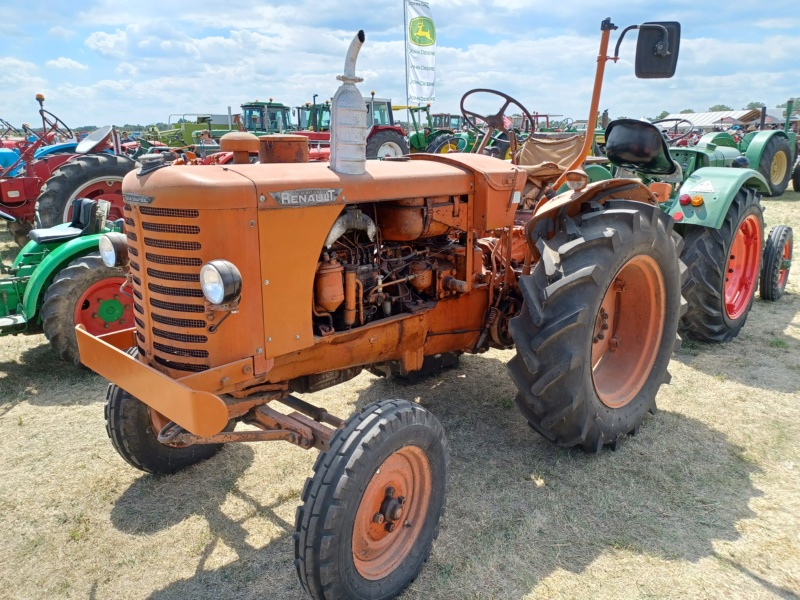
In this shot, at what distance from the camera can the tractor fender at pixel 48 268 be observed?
15.1ft

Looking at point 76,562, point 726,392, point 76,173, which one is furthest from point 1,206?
point 726,392

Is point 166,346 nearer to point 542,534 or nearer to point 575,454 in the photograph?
point 542,534

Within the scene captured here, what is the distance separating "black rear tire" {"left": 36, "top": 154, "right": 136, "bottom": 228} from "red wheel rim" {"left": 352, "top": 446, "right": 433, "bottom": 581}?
5.88 meters

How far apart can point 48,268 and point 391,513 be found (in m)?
3.71

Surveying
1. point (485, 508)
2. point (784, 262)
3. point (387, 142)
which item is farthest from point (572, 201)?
point (387, 142)

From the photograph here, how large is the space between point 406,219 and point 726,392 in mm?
2798

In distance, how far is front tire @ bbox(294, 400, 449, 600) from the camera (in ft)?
7.03

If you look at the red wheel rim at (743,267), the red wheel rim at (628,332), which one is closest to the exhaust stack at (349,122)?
the red wheel rim at (628,332)

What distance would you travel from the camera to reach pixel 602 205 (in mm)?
3482

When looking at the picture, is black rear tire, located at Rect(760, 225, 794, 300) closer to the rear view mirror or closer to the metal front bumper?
the rear view mirror

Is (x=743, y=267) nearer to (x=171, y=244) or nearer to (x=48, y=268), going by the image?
(x=171, y=244)

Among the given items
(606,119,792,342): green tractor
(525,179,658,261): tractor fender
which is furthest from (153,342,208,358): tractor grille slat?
(606,119,792,342): green tractor

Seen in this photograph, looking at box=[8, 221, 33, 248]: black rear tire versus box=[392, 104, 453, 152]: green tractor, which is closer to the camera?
box=[8, 221, 33, 248]: black rear tire

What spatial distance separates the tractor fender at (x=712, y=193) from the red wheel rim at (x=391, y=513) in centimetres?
345
